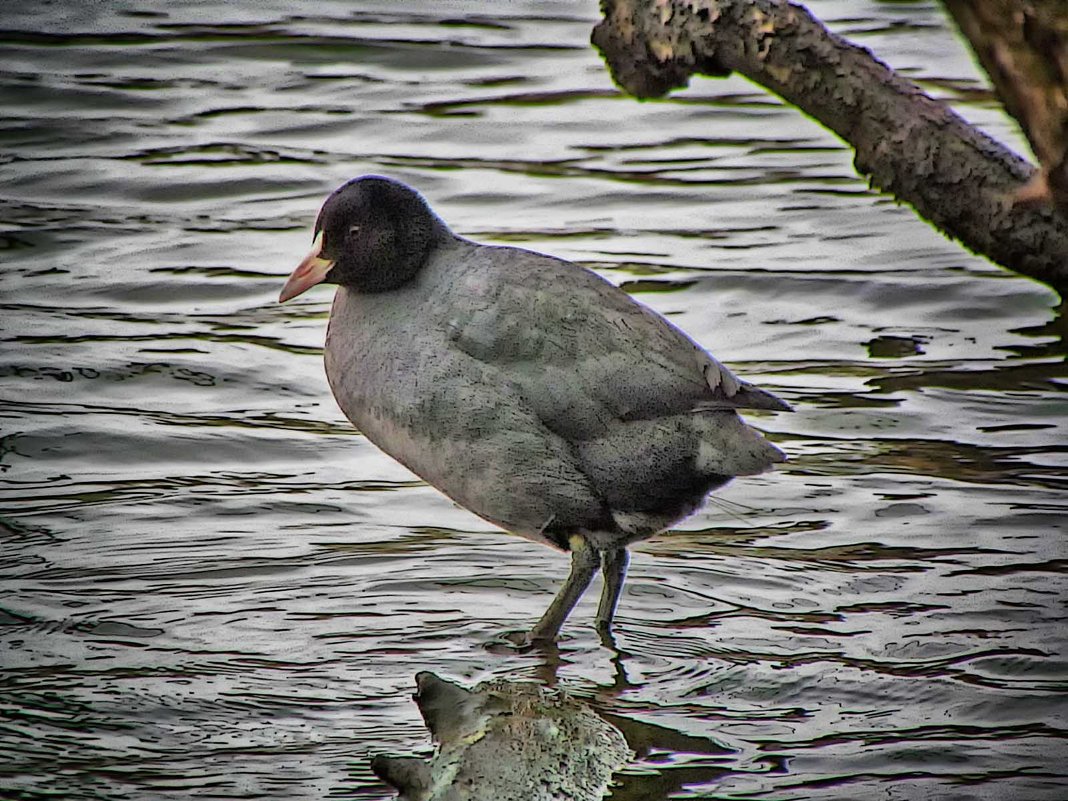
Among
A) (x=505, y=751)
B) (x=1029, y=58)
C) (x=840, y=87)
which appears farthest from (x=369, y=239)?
(x=1029, y=58)

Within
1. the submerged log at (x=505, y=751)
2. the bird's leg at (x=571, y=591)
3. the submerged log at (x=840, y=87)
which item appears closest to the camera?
the submerged log at (x=505, y=751)

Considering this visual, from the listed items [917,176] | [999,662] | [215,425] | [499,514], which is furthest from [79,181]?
[999,662]

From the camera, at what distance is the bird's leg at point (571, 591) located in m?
4.97

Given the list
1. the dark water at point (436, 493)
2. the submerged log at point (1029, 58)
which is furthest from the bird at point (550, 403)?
the submerged log at point (1029, 58)

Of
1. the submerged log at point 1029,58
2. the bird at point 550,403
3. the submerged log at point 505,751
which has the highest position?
the submerged log at point 1029,58

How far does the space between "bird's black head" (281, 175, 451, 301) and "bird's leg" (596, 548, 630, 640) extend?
976 millimetres

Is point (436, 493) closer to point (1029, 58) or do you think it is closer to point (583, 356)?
point (583, 356)

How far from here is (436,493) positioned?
6.43 metres

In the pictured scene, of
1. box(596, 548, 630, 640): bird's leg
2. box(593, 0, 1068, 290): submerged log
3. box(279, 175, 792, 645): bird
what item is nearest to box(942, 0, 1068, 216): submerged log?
box(279, 175, 792, 645): bird

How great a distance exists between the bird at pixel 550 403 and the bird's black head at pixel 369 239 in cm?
11

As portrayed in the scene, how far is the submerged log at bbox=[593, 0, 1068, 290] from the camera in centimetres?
586

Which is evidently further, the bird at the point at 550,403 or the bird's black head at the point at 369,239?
the bird's black head at the point at 369,239

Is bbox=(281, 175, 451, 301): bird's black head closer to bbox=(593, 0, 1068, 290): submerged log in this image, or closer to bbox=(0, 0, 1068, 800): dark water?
bbox=(0, 0, 1068, 800): dark water

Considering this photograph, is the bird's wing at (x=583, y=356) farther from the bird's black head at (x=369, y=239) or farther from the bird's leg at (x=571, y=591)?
the bird's leg at (x=571, y=591)
